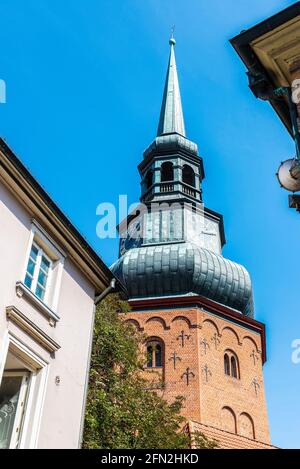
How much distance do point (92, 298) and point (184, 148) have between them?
27.0m

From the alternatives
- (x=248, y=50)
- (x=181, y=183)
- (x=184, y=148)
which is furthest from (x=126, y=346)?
(x=184, y=148)

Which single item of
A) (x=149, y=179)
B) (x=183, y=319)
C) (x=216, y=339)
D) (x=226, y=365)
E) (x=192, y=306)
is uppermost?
(x=149, y=179)

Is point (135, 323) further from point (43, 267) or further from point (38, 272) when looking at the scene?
point (38, 272)

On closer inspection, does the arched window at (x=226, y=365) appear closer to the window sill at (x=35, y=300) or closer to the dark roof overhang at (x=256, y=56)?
the window sill at (x=35, y=300)

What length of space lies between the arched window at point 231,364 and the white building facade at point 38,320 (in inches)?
729

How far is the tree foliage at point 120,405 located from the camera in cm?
1470

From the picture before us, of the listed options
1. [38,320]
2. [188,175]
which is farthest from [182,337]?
[38,320]

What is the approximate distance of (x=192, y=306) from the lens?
28109 mm

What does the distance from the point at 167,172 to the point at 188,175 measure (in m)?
1.30

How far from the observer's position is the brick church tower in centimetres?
2573

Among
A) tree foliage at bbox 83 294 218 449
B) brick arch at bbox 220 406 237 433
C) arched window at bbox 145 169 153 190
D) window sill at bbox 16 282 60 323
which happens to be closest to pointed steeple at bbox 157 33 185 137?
arched window at bbox 145 169 153 190

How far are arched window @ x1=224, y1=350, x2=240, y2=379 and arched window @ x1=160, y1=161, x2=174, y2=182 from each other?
11631mm

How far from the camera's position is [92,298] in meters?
10.5
